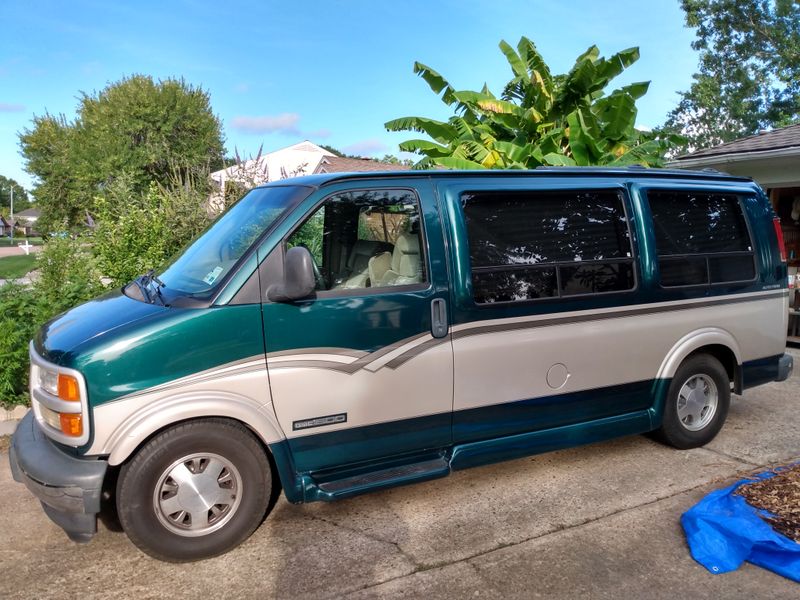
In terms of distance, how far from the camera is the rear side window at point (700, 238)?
4684mm

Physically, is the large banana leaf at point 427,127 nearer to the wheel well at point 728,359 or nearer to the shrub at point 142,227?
the shrub at point 142,227

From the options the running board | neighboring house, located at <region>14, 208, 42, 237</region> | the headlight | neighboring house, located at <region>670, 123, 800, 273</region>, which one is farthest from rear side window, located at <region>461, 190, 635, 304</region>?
neighboring house, located at <region>14, 208, 42, 237</region>

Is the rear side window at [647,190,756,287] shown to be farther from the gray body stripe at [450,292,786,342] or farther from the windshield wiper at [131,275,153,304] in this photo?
the windshield wiper at [131,275,153,304]

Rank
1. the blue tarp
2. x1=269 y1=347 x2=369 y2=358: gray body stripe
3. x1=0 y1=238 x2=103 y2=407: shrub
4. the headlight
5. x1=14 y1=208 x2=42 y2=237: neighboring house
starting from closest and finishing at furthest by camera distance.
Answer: the headlight, the blue tarp, x1=269 y1=347 x2=369 y2=358: gray body stripe, x1=0 y1=238 x2=103 y2=407: shrub, x1=14 y1=208 x2=42 y2=237: neighboring house

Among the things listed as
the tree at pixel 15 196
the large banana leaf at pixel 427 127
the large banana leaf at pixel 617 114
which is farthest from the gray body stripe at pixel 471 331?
the tree at pixel 15 196

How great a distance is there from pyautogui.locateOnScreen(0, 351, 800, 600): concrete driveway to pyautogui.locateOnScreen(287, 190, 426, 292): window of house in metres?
1.49

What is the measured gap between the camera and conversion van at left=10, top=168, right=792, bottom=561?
10.5ft

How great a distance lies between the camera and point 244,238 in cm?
366

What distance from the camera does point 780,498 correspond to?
3.77 meters

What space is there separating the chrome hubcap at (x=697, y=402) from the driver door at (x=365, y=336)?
222 cm

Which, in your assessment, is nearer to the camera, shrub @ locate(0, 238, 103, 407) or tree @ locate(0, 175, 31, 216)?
shrub @ locate(0, 238, 103, 407)

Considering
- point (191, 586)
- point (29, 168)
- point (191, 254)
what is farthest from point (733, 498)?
point (29, 168)

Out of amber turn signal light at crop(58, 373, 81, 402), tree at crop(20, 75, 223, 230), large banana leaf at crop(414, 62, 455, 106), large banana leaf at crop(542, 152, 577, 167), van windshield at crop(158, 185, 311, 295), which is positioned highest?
tree at crop(20, 75, 223, 230)

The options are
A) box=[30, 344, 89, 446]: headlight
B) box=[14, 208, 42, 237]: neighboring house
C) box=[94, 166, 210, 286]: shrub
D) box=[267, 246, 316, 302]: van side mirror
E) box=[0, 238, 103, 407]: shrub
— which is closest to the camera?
box=[30, 344, 89, 446]: headlight
